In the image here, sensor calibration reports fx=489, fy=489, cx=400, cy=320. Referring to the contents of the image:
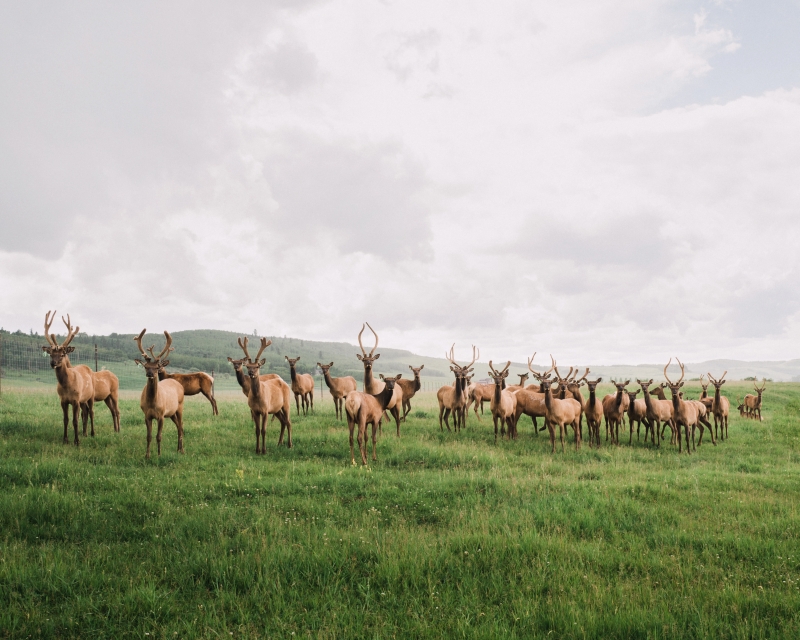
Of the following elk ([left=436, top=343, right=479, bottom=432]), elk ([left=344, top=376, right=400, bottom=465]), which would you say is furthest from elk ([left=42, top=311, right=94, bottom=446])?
elk ([left=436, top=343, right=479, bottom=432])

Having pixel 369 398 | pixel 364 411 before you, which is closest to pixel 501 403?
pixel 369 398

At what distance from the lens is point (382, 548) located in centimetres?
605

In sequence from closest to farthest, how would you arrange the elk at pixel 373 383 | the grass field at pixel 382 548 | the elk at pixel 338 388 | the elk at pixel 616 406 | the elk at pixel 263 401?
the grass field at pixel 382 548, the elk at pixel 263 401, the elk at pixel 373 383, the elk at pixel 616 406, the elk at pixel 338 388

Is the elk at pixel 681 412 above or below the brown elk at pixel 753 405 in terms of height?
above

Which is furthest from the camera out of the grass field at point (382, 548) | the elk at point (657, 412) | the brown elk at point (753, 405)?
the brown elk at point (753, 405)

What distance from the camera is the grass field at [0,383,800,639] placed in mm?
4641

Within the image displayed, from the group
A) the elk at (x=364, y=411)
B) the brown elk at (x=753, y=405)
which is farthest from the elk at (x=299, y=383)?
the brown elk at (x=753, y=405)

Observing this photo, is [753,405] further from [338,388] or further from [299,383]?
[299,383]

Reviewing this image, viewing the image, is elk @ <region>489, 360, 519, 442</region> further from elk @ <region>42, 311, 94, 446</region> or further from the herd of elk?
elk @ <region>42, 311, 94, 446</region>

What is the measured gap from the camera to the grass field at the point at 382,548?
4641 mm

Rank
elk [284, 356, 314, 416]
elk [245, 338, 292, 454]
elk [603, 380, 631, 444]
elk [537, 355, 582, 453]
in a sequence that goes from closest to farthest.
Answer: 1. elk [245, 338, 292, 454]
2. elk [537, 355, 582, 453]
3. elk [603, 380, 631, 444]
4. elk [284, 356, 314, 416]

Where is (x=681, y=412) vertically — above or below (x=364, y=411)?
below

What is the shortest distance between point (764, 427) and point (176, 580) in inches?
935

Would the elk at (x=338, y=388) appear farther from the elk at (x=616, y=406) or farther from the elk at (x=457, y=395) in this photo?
the elk at (x=616, y=406)
